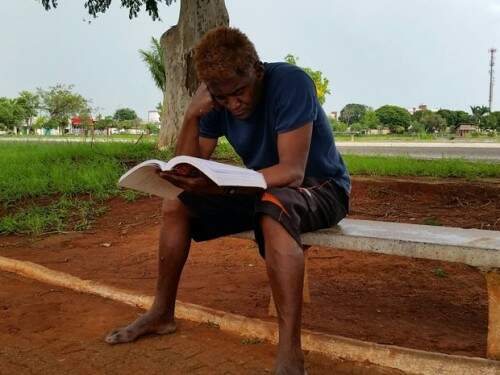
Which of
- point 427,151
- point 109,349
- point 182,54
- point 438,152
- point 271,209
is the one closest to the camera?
point 271,209

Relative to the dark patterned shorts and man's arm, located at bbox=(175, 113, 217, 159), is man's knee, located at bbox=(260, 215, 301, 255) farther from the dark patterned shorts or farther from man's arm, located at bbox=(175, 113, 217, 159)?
man's arm, located at bbox=(175, 113, 217, 159)

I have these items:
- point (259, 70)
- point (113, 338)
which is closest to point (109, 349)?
point (113, 338)

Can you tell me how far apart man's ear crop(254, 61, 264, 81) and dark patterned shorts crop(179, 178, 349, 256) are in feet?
1.56

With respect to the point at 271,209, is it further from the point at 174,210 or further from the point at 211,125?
the point at 211,125

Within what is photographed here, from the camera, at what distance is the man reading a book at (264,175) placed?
6.64ft

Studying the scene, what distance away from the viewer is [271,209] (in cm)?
204

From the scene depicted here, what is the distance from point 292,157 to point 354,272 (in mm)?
1659

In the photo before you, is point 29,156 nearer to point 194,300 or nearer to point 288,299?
point 194,300

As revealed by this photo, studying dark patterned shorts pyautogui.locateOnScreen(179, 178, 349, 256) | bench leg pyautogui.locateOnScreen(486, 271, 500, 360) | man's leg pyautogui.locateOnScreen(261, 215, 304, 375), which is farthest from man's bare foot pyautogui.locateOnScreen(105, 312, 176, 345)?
bench leg pyautogui.locateOnScreen(486, 271, 500, 360)

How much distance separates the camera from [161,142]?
8.45 m

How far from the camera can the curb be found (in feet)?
6.55

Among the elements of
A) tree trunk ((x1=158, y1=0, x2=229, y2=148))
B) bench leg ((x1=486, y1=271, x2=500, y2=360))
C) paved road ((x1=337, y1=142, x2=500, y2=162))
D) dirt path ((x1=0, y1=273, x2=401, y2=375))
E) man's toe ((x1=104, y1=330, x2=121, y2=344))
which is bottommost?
dirt path ((x1=0, y1=273, x2=401, y2=375))

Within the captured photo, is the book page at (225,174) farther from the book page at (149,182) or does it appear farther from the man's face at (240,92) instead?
the man's face at (240,92)

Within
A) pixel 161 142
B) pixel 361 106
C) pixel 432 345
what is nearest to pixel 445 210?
pixel 432 345
